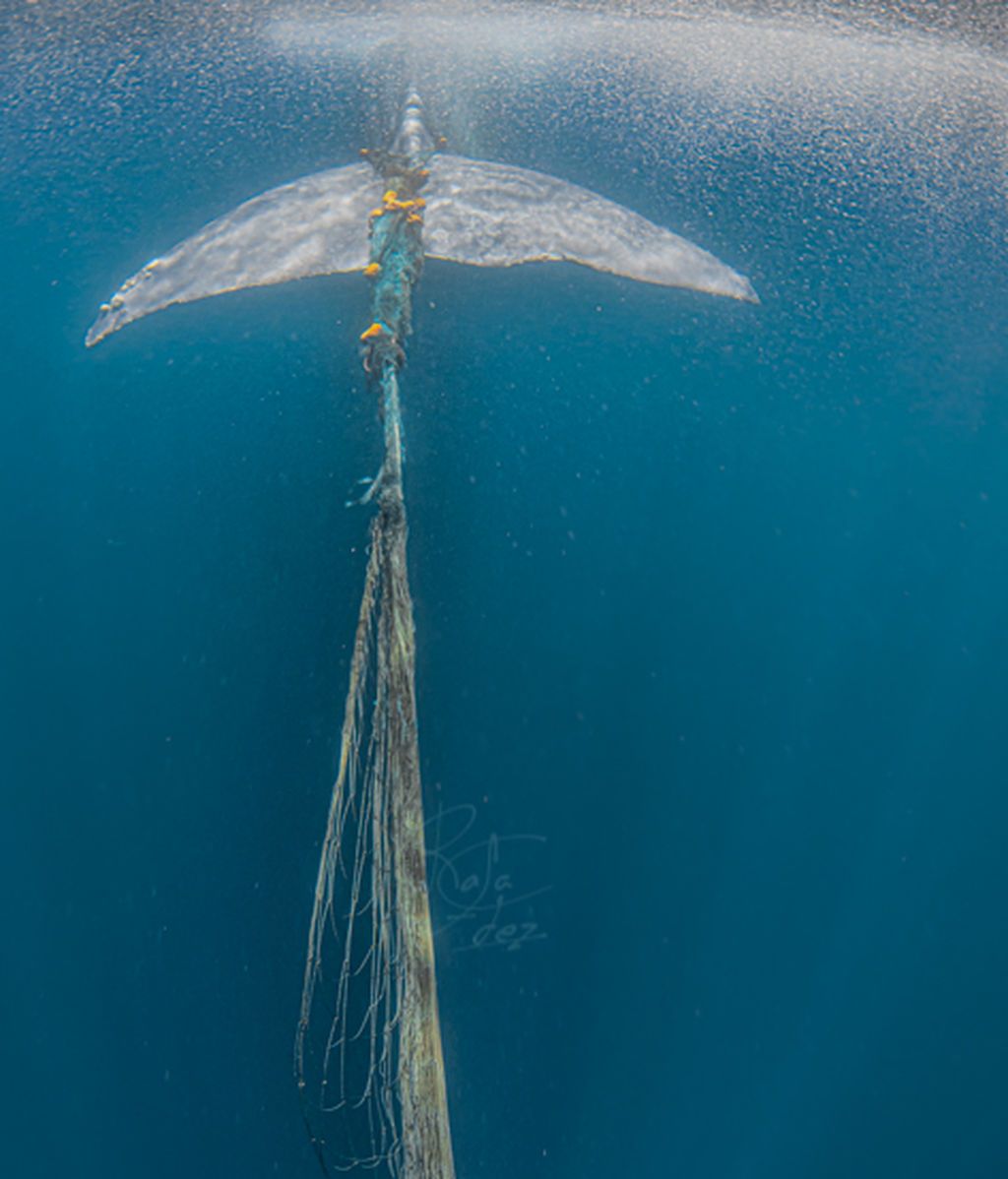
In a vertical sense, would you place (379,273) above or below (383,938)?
above

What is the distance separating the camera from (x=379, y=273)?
290 inches

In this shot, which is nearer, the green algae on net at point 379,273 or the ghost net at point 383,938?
the ghost net at point 383,938

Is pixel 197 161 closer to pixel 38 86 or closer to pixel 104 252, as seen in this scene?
pixel 104 252

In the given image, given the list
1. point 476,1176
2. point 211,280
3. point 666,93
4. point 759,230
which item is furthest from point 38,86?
point 476,1176

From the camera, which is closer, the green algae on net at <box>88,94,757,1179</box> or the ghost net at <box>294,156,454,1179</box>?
the ghost net at <box>294,156,454,1179</box>

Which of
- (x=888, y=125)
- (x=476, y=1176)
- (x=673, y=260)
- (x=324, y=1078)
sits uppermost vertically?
(x=888, y=125)

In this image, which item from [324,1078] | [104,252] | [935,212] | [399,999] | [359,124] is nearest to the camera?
[399,999]

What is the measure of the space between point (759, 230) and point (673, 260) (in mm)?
1648

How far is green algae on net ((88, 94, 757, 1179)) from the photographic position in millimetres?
4398

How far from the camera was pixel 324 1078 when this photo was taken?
174 inches

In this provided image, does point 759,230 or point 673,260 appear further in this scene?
point 759,230

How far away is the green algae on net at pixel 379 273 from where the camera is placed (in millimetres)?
4398

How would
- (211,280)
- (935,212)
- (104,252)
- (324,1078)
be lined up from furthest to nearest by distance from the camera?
(935,212), (104,252), (211,280), (324,1078)

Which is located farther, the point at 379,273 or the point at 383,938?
the point at 379,273
